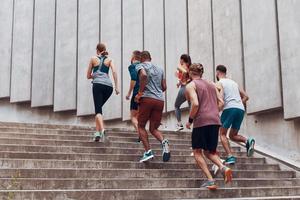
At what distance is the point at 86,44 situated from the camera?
50.9 feet

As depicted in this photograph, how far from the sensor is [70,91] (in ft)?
51.2

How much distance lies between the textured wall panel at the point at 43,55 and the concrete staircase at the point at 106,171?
7270 mm

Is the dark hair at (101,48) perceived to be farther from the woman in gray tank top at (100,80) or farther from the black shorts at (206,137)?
Answer: the black shorts at (206,137)

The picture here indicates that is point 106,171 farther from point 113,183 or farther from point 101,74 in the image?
point 101,74

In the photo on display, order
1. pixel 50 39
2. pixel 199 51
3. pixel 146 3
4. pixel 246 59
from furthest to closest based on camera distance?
pixel 50 39 < pixel 146 3 < pixel 199 51 < pixel 246 59

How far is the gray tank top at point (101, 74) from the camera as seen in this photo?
327 inches

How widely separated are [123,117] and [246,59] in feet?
15.8

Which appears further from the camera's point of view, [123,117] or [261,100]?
[123,117]

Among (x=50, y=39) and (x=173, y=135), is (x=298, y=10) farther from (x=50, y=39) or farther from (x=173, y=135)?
(x=50, y=39)

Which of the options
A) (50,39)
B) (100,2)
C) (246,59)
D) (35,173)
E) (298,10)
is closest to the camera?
(35,173)

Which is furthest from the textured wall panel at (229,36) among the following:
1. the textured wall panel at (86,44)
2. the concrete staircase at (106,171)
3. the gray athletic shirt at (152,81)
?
the textured wall panel at (86,44)

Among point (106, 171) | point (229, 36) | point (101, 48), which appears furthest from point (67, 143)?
point (229, 36)

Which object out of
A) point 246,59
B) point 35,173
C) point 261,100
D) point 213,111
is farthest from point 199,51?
point 35,173

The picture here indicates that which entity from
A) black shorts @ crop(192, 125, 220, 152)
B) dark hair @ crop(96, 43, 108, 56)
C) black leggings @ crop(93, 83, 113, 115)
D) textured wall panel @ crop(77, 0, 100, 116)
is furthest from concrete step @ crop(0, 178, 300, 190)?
textured wall panel @ crop(77, 0, 100, 116)
